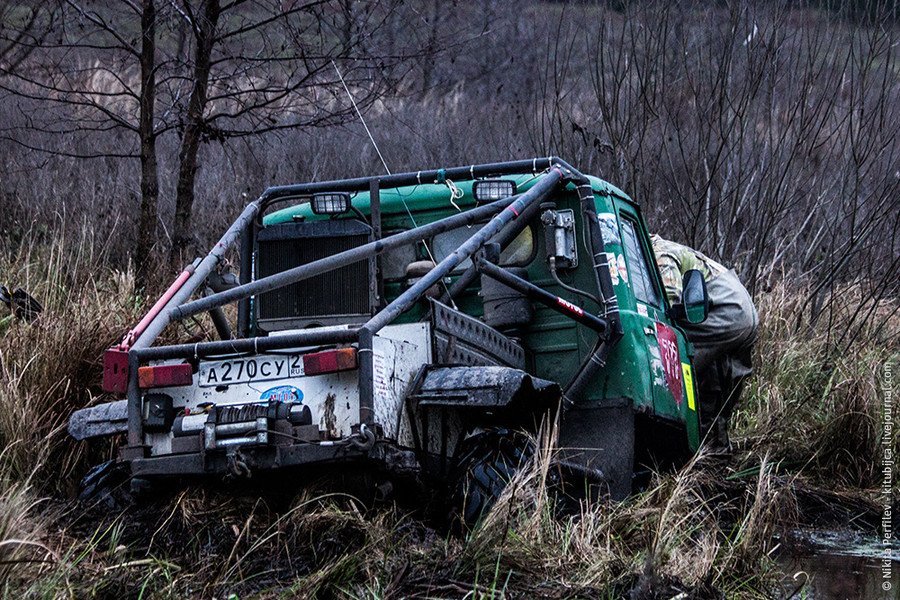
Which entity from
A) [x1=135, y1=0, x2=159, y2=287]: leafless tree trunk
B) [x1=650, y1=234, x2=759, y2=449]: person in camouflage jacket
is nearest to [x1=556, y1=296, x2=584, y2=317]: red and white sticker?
[x1=650, y1=234, x2=759, y2=449]: person in camouflage jacket

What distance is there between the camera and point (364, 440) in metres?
4.04

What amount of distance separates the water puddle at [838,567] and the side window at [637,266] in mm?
1523

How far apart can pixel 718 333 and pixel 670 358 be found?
4.37 feet

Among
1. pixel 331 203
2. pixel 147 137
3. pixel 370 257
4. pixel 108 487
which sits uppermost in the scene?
pixel 147 137

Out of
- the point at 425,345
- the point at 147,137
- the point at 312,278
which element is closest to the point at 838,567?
the point at 425,345

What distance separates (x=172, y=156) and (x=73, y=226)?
448 centimetres

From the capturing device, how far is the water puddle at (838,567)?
469cm

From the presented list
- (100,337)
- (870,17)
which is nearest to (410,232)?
(100,337)

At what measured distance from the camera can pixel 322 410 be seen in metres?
4.21

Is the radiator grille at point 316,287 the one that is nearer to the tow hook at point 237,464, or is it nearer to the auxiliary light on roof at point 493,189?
the auxiliary light on roof at point 493,189

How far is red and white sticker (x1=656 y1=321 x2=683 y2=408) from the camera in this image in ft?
19.7

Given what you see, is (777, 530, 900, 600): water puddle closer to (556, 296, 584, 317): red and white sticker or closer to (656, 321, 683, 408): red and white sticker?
(656, 321, 683, 408): red and white sticker

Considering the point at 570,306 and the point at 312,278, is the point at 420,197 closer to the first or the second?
the point at 312,278

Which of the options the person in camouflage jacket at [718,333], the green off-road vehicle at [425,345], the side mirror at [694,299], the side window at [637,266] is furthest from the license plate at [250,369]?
the person in camouflage jacket at [718,333]
